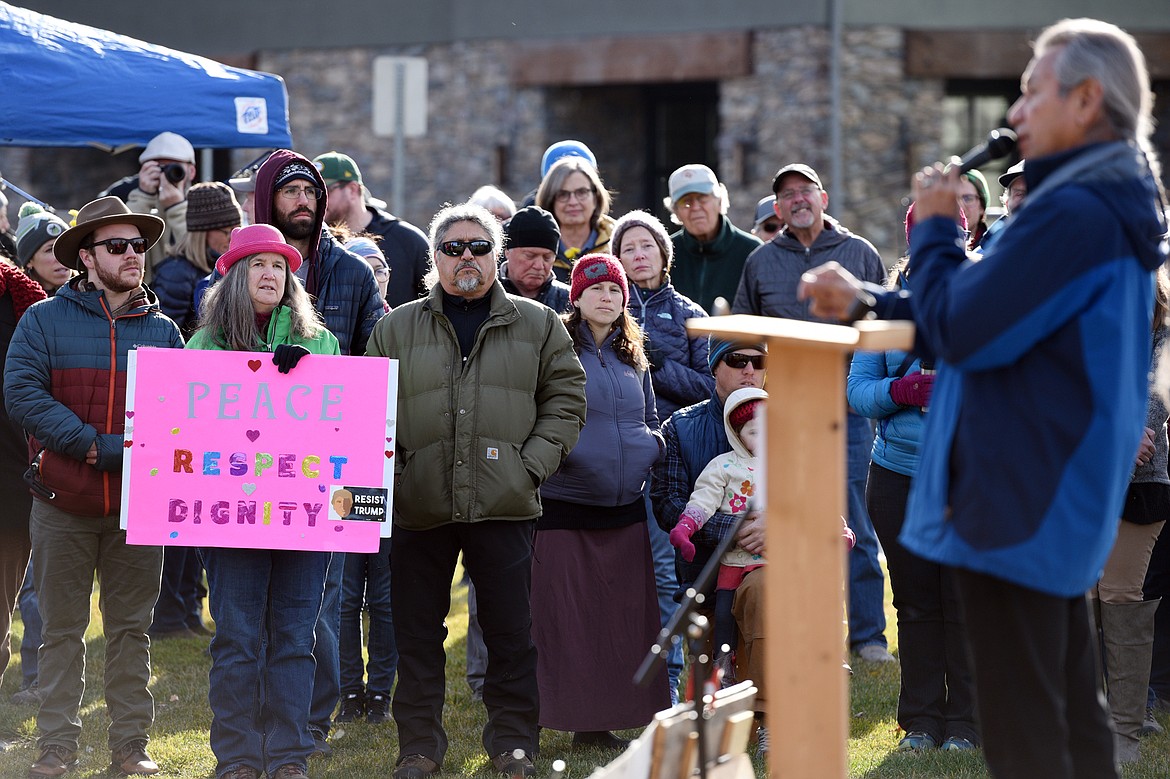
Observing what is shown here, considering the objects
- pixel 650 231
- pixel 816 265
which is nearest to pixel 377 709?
pixel 650 231

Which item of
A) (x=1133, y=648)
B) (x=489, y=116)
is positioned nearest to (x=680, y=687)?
(x=1133, y=648)

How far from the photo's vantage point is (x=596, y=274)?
19.4 feet

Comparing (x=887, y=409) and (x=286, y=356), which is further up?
(x=286, y=356)

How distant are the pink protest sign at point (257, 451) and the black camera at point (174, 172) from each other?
3926mm

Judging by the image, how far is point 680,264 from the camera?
802 cm

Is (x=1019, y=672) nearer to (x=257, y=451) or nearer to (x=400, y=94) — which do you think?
(x=257, y=451)

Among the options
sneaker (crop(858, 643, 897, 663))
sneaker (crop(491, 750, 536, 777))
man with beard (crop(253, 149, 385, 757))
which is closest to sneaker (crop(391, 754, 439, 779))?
sneaker (crop(491, 750, 536, 777))

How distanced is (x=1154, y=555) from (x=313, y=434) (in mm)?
3655

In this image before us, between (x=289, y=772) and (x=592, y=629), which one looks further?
(x=592, y=629)

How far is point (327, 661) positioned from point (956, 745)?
8.16ft

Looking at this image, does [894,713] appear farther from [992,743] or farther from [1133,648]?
[992,743]

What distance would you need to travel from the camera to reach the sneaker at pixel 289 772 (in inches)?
205

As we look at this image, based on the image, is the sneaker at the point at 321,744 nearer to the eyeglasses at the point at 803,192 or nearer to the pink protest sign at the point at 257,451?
the pink protest sign at the point at 257,451

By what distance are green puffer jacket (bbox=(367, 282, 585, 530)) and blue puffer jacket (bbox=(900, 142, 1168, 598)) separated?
2.47 m
